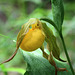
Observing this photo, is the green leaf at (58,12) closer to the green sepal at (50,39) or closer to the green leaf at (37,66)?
the green sepal at (50,39)

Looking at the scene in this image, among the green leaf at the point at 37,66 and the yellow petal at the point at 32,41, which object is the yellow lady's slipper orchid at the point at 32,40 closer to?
the yellow petal at the point at 32,41

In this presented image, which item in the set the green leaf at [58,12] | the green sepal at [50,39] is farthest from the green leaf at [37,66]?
the green leaf at [58,12]

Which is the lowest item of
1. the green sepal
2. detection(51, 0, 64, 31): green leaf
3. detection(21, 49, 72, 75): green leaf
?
detection(21, 49, 72, 75): green leaf

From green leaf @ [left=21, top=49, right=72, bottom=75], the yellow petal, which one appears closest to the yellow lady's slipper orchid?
the yellow petal

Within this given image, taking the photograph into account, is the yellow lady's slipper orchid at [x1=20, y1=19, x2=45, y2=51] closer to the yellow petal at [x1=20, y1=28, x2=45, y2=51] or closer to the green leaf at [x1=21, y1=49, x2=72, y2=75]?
the yellow petal at [x1=20, y1=28, x2=45, y2=51]

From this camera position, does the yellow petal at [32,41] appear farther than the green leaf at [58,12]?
No

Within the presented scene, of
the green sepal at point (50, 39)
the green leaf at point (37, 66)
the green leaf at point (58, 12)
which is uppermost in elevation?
the green leaf at point (58, 12)

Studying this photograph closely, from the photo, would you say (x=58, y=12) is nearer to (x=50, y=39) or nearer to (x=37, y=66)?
(x=50, y=39)

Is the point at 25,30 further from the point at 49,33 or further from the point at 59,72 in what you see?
the point at 59,72

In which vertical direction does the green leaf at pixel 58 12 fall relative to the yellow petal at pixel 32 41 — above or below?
above

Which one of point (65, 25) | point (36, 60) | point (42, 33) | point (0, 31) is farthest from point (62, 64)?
point (0, 31)

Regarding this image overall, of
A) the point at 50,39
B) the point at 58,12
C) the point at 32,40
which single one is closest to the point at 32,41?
the point at 32,40
